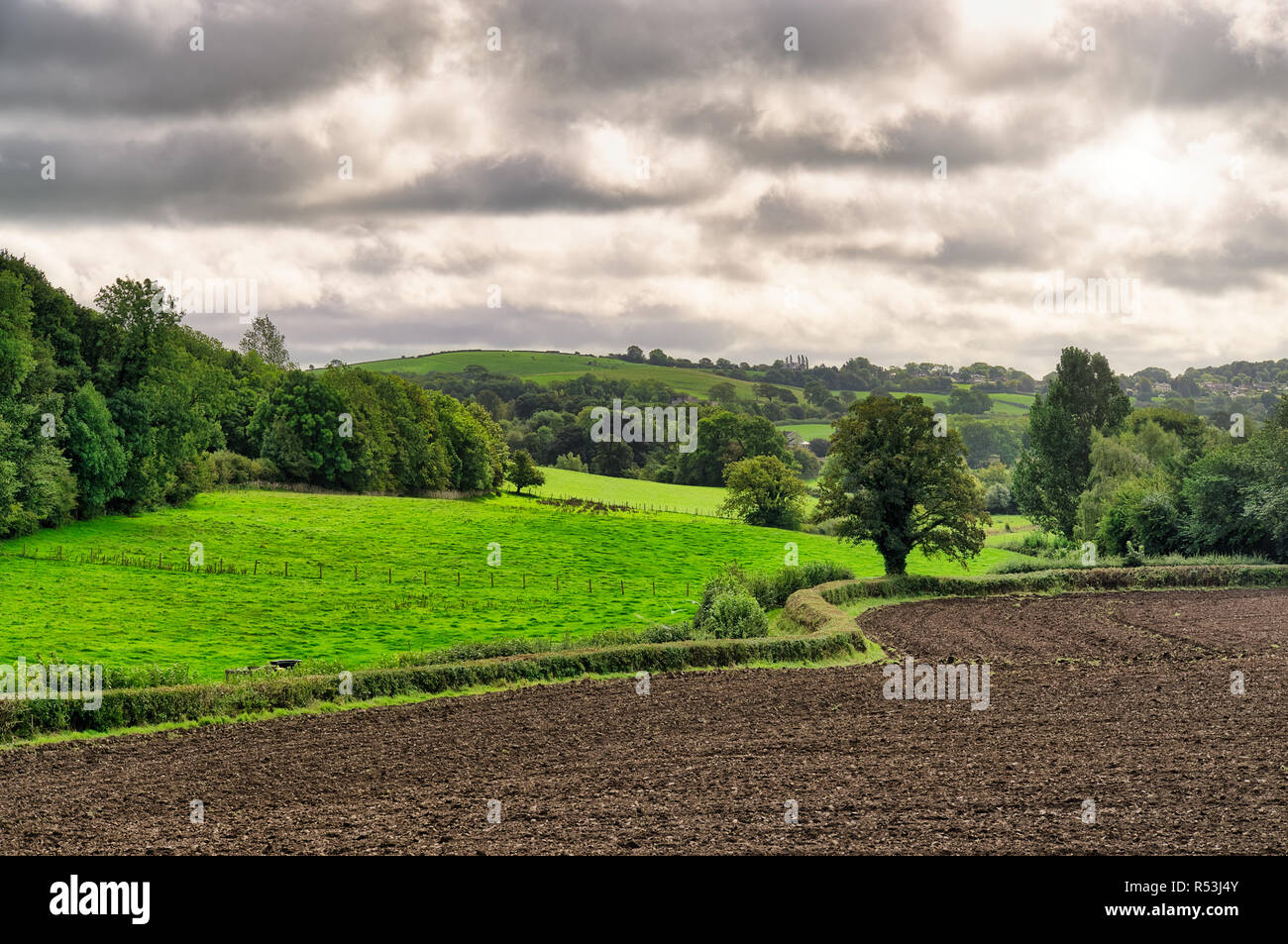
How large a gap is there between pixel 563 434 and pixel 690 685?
347 feet

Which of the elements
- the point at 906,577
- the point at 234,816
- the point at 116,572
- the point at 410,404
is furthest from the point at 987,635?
the point at 410,404

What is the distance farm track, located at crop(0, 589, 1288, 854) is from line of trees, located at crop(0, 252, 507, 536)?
124ft

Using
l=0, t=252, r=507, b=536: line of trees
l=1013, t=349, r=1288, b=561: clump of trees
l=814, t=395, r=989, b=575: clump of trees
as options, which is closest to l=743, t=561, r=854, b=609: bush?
l=814, t=395, r=989, b=575: clump of trees

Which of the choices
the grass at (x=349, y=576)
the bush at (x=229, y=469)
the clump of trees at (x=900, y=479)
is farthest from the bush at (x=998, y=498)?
the bush at (x=229, y=469)

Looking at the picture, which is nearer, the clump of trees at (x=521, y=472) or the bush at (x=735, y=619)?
the bush at (x=735, y=619)

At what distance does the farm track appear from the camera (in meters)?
16.2

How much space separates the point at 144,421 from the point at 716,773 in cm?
5432

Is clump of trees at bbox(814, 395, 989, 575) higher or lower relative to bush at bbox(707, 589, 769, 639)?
higher

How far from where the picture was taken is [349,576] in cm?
5697

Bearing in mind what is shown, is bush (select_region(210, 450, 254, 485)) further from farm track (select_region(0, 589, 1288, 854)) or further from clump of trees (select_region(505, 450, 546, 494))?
farm track (select_region(0, 589, 1288, 854))

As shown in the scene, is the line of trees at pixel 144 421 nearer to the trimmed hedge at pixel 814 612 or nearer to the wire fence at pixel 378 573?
the wire fence at pixel 378 573

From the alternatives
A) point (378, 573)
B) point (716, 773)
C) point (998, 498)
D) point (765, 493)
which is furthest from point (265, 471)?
point (998, 498)

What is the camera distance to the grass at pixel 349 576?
41219mm

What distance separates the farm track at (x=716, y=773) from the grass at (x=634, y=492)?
65431mm
